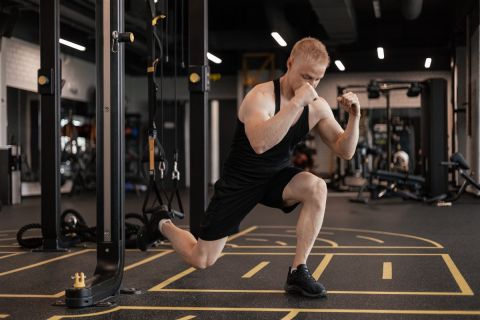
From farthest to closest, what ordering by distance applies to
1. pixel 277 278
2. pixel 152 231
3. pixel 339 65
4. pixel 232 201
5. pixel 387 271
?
pixel 339 65 → pixel 387 271 → pixel 277 278 → pixel 152 231 → pixel 232 201

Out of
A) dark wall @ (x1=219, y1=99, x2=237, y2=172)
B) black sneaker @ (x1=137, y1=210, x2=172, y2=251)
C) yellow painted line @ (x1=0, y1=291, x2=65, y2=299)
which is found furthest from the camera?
dark wall @ (x1=219, y1=99, x2=237, y2=172)

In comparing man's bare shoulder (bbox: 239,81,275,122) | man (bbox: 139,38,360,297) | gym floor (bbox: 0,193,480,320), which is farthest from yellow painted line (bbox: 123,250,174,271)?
man's bare shoulder (bbox: 239,81,275,122)

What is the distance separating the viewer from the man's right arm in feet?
9.70

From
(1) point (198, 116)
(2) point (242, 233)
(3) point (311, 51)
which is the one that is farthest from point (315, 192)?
(2) point (242, 233)

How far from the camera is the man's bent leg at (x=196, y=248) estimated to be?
133 inches

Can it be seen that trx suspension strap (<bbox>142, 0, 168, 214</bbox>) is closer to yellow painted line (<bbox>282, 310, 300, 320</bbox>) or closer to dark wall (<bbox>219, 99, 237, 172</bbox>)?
yellow painted line (<bbox>282, 310, 300, 320</bbox>)

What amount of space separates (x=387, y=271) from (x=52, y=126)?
113 inches

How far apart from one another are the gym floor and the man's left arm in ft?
2.52

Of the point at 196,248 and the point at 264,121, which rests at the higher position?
the point at 264,121

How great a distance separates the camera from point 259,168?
3301mm

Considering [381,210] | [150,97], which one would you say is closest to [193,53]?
[150,97]

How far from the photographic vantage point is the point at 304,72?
3.15 metres

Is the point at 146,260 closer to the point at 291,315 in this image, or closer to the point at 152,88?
the point at 152,88

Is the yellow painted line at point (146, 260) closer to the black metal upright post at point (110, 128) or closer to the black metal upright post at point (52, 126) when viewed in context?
the black metal upright post at point (52, 126)
